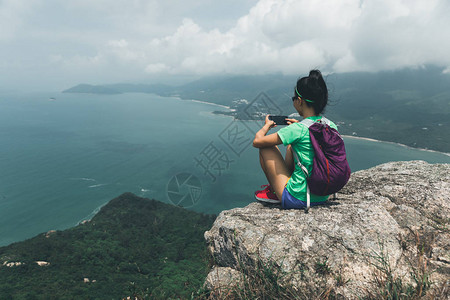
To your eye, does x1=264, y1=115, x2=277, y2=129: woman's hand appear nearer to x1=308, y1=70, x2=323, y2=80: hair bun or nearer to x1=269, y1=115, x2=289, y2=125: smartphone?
x1=269, y1=115, x2=289, y2=125: smartphone

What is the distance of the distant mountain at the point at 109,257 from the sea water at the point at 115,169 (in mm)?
11559

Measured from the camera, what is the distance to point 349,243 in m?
2.35

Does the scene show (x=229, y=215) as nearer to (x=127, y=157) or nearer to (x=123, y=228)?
(x=123, y=228)

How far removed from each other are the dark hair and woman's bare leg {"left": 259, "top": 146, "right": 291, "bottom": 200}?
73cm

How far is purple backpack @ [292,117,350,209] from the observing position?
257 cm

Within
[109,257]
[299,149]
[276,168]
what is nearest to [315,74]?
[299,149]

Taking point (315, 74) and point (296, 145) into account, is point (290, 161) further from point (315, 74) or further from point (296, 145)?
point (315, 74)

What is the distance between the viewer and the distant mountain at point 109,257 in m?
25.1

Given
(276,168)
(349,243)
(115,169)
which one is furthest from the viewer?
(115,169)

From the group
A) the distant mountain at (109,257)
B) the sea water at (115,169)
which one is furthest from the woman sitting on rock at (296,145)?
the sea water at (115,169)

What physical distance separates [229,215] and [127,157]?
8956 cm

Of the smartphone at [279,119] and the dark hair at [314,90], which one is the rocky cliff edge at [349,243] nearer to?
the smartphone at [279,119]

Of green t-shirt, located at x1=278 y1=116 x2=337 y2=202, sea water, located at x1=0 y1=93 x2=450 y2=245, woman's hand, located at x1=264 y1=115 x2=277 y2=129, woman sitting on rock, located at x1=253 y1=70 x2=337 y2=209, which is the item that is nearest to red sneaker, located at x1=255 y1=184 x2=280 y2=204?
woman sitting on rock, located at x1=253 y1=70 x2=337 y2=209

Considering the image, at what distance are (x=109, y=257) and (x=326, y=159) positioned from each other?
133 ft
